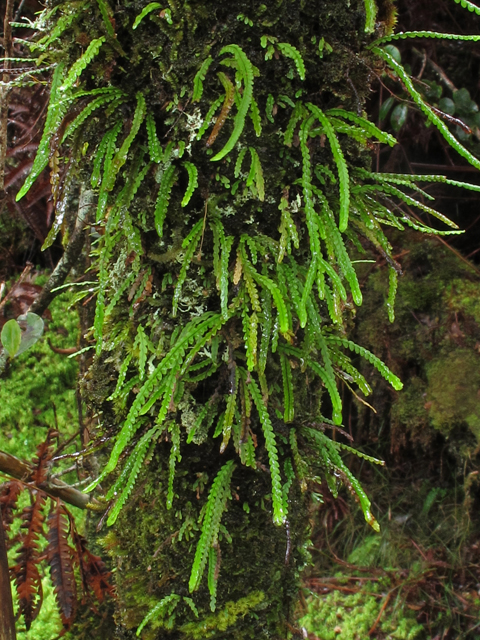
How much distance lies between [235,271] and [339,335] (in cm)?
28

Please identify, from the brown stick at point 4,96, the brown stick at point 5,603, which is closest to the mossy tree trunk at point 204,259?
the brown stick at point 5,603

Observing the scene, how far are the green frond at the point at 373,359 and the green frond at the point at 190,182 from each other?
379mm

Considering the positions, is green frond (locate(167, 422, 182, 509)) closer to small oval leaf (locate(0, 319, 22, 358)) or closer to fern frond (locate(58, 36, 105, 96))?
small oval leaf (locate(0, 319, 22, 358))

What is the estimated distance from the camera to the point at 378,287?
2.45 meters

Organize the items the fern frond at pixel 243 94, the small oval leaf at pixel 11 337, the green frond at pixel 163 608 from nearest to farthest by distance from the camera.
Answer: the fern frond at pixel 243 94 → the green frond at pixel 163 608 → the small oval leaf at pixel 11 337

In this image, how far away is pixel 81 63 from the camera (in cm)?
74

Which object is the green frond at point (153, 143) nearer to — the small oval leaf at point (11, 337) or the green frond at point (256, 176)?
the green frond at point (256, 176)

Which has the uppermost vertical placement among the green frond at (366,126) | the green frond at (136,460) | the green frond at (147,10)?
the green frond at (147,10)

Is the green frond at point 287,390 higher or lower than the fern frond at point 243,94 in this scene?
lower

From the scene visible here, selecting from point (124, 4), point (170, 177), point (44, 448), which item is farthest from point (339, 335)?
point (44, 448)

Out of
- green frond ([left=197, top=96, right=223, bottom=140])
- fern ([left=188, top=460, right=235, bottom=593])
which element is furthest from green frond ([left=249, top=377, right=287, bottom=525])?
green frond ([left=197, top=96, right=223, bottom=140])

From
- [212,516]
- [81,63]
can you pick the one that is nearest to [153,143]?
[81,63]

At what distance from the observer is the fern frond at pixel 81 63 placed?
74 cm

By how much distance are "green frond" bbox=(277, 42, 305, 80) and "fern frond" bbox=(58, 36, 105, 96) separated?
0.28 meters
